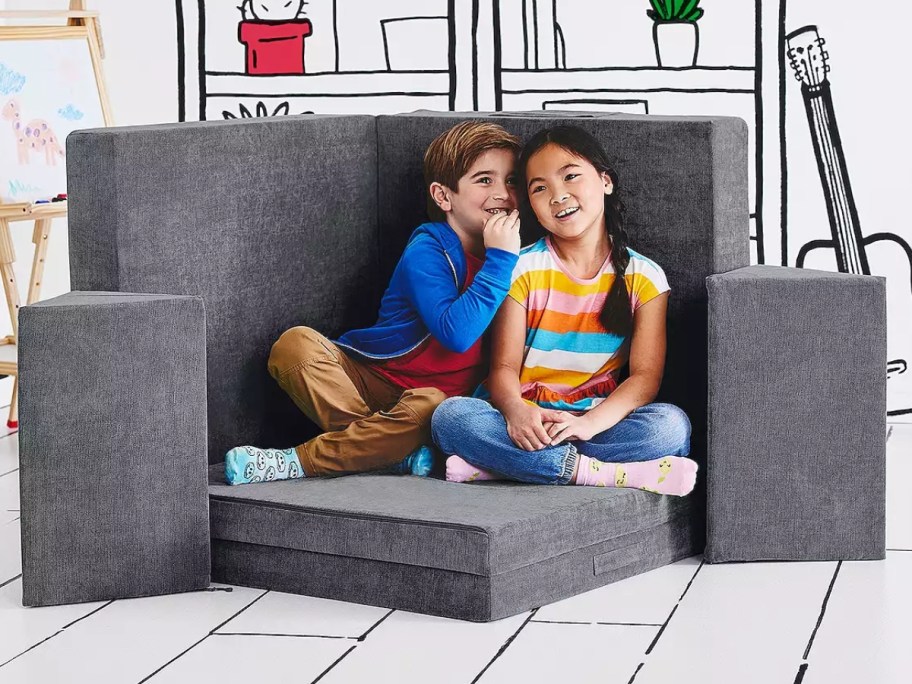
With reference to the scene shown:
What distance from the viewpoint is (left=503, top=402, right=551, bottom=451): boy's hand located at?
2.54 meters

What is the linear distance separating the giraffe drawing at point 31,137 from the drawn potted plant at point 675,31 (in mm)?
1704

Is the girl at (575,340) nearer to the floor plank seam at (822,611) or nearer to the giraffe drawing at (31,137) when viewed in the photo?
the floor plank seam at (822,611)

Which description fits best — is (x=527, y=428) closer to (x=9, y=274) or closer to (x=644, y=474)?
(x=644, y=474)

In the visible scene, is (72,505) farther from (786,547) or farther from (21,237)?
(21,237)

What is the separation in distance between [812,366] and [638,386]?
0.33 meters

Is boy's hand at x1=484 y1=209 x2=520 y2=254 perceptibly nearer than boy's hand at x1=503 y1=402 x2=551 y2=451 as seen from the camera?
No

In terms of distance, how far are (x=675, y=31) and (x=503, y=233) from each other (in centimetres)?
139

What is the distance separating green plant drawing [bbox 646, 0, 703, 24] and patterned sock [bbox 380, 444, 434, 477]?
5.65 ft

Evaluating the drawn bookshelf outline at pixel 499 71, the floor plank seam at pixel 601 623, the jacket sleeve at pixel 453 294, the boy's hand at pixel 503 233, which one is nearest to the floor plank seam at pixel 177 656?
the floor plank seam at pixel 601 623

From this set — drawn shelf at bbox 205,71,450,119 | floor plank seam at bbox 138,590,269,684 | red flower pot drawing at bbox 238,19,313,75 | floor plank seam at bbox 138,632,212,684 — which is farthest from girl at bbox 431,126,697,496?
red flower pot drawing at bbox 238,19,313,75

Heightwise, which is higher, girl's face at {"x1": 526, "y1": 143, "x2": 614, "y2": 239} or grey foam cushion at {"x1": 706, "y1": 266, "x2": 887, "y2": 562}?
girl's face at {"x1": 526, "y1": 143, "x2": 614, "y2": 239}

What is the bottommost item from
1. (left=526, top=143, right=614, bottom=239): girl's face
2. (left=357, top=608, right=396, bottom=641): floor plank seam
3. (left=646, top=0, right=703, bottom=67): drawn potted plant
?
(left=357, top=608, right=396, bottom=641): floor plank seam

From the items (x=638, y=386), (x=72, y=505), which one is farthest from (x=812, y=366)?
(x=72, y=505)

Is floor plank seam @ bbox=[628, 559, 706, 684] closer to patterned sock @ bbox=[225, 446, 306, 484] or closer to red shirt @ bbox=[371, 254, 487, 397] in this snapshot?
red shirt @ bbox=[371, 254, 487, 397]
